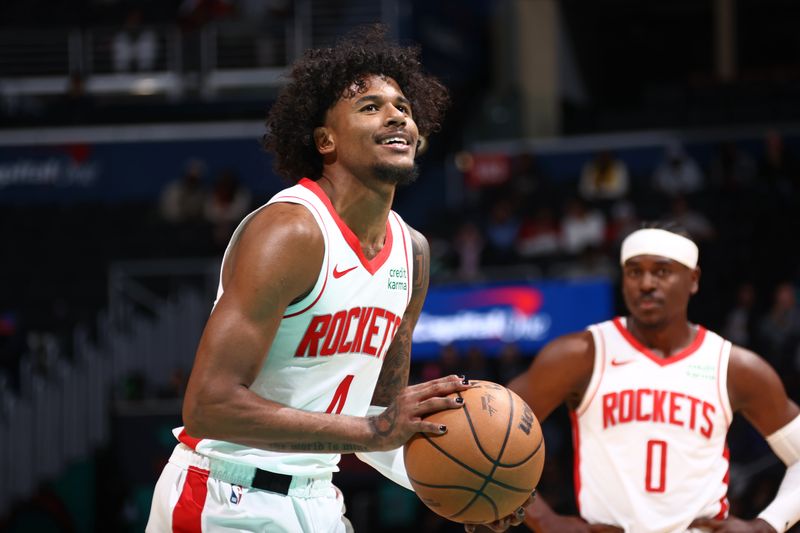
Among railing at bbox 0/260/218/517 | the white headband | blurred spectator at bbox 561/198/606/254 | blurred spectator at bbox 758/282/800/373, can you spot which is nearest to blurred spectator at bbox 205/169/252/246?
railing at bbox 0/260/218/517

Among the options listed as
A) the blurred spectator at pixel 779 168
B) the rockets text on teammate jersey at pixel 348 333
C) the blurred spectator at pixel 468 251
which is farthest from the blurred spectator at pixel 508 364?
the rockets text on teammate jersey at pixel 348 333

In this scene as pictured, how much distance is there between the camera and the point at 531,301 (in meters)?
11.4

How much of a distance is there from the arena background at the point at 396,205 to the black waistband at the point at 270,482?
5683 mm

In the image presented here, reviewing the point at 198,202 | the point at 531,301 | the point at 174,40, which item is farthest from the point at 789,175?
the point at 174,40

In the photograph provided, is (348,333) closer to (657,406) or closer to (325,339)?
(325,339)

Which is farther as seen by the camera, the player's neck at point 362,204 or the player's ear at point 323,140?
the player's ear at point 323,140

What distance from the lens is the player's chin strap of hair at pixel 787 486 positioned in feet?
16.4

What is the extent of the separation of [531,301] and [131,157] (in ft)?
24.3

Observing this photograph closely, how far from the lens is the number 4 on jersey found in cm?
365

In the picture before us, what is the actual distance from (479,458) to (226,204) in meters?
11.4

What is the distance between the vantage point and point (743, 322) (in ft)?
35.1

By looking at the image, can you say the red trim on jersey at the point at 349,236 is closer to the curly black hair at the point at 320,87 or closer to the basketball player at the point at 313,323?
the basketball player at the point at 313,323

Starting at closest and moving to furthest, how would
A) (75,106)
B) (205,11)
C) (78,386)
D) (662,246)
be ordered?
(662,246) → (78,386) → (75,106) → (205,11)

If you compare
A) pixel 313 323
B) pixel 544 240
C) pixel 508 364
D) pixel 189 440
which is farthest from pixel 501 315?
pixel 313 323
